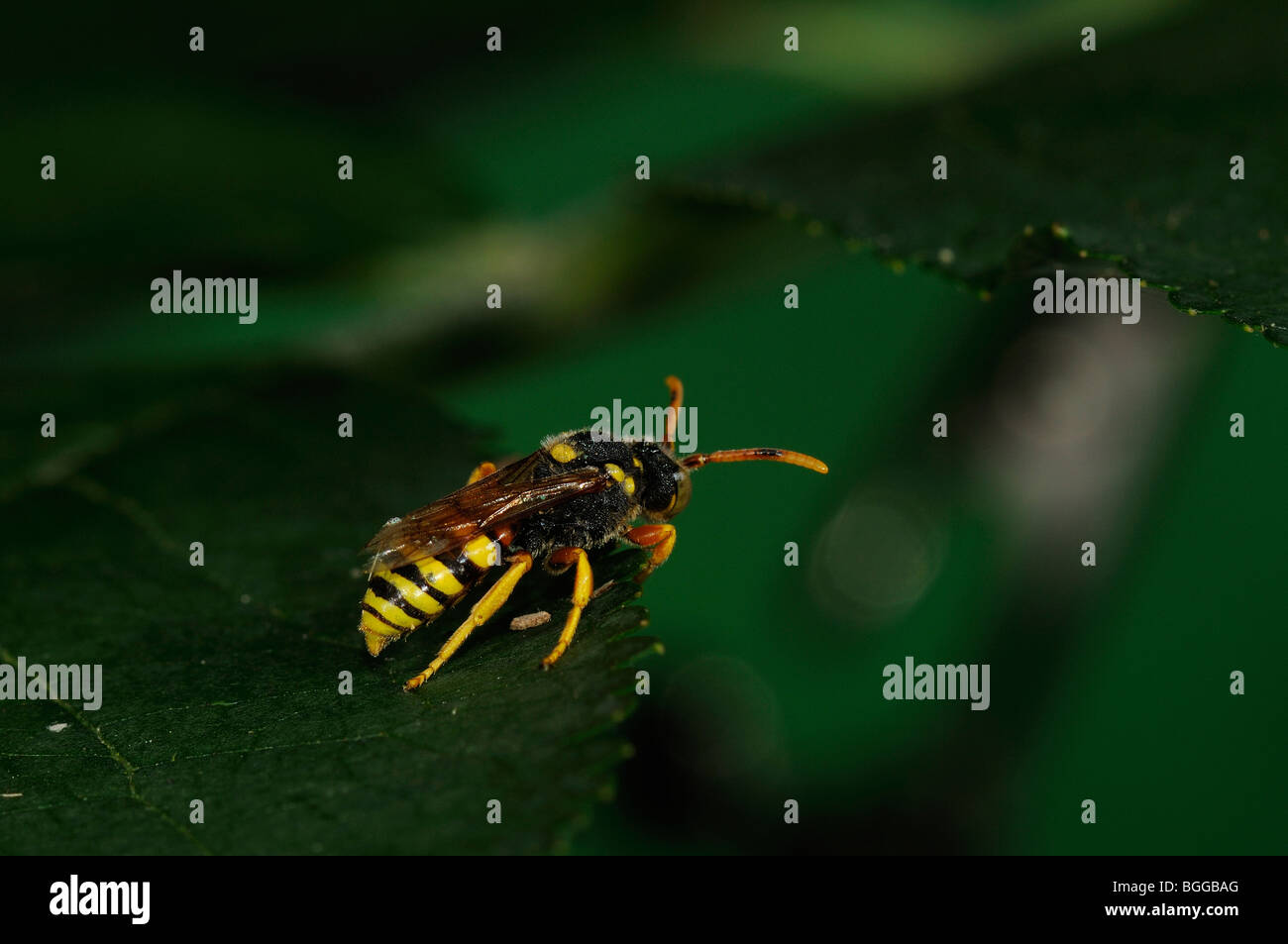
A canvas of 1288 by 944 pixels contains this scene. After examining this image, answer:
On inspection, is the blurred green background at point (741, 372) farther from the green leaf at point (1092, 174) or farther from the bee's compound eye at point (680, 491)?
the bee's compound eye at point (680, 491)

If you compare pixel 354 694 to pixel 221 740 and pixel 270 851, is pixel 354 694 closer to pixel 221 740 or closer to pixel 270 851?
pixel 221 740

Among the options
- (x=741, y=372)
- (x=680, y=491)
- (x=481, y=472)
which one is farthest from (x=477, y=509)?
(x=741, y=372)

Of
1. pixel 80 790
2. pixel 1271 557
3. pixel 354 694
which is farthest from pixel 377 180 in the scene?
pixel 1271 557

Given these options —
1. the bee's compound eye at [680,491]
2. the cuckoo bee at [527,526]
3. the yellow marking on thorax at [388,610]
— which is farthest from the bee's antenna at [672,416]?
the yellow marking on thorax at [388,610]

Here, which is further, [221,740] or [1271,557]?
[1271,557]

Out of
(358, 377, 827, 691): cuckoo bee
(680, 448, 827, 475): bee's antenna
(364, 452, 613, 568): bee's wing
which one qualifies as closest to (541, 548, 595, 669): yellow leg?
(358, 377, 827, 691): cuckoo bee
